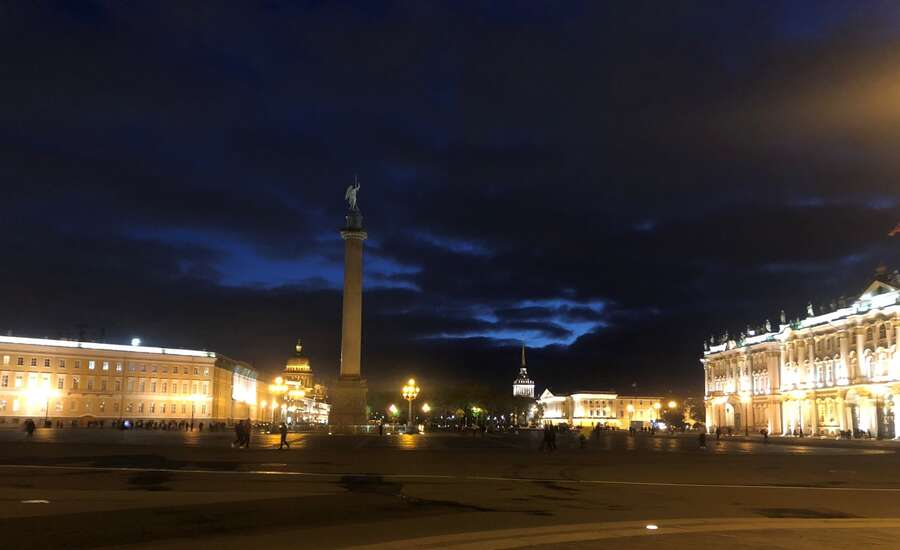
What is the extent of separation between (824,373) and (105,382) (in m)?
106

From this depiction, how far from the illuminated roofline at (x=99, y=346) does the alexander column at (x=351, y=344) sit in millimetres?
73968

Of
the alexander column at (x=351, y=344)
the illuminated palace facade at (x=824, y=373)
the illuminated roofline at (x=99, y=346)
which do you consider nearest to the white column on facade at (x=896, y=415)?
the illuminated palace facade at (x=824, y=373)

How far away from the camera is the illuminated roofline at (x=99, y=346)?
122250mm

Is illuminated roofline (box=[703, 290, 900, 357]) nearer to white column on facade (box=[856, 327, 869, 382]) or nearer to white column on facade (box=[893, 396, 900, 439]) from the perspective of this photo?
white column on facade (box=[856, 327, 869, 382])

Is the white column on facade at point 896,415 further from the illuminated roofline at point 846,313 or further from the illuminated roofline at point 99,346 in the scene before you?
the illuminated roofline at point 99,346

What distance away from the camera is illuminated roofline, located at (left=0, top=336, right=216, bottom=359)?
122 meters

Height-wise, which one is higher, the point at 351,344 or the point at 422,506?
the point at 351,344

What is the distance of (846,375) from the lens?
100188mm

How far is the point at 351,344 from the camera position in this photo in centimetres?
6900

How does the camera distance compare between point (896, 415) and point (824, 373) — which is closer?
point (896, 415)

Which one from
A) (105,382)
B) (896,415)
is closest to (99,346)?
(105,382)

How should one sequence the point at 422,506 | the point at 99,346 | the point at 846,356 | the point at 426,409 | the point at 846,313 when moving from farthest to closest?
the point at 426,409 < the point at 99,346 < the point at 846,313 < the point at 846,356 < the point at 422,506

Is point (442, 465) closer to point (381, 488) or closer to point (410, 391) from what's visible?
point (381, 488)

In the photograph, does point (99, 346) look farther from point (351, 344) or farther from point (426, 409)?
point (351, 344)
